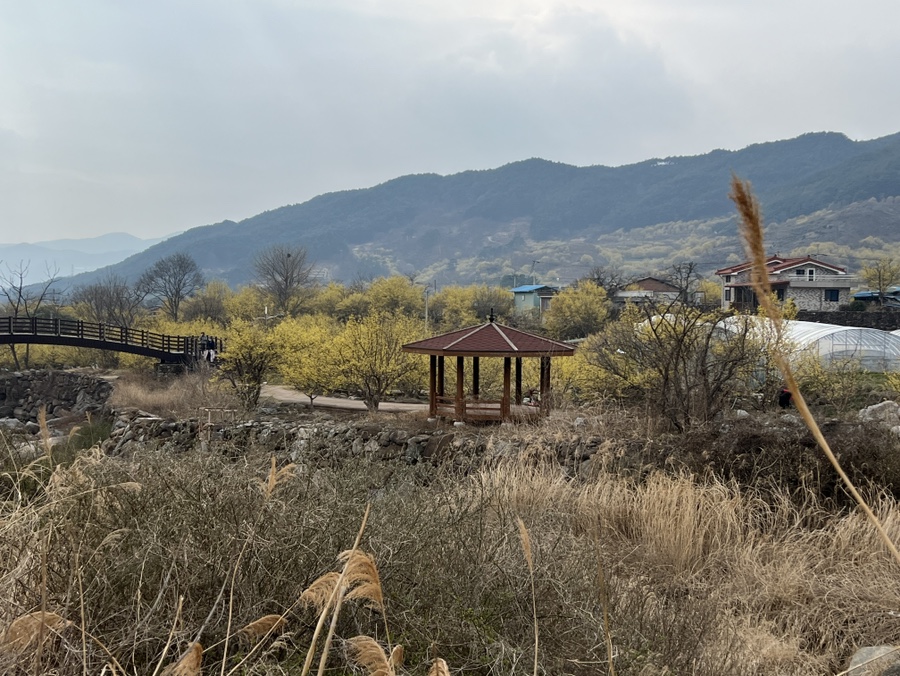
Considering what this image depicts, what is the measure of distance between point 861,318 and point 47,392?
42883mm

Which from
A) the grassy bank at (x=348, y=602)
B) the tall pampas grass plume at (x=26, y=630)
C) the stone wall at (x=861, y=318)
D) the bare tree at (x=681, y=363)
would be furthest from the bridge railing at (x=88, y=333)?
the stone wall at (x=861, y=318)

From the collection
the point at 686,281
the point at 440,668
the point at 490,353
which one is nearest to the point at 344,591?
the point at 440,668

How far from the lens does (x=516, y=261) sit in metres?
198

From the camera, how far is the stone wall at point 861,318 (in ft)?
131

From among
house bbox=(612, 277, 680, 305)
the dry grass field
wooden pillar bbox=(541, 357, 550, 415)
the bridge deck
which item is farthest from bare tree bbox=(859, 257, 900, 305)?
the dry grass field

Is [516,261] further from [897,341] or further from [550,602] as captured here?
[550,602]

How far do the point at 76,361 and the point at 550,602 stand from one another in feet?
131

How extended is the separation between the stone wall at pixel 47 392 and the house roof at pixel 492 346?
778 inches

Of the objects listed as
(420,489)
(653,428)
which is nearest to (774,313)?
(420,489)

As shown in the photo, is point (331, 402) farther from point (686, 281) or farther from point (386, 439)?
point (686, 281)

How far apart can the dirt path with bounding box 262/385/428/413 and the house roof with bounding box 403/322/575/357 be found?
4072mm

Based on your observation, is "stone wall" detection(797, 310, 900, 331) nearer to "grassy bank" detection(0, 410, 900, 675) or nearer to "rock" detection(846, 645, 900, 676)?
"grassy bank" detection(0, 410, 900, 675)

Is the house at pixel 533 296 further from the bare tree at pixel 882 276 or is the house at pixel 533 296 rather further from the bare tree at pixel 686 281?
the bare tree at pixel 686 281

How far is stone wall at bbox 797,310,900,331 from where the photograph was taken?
1577 inches
